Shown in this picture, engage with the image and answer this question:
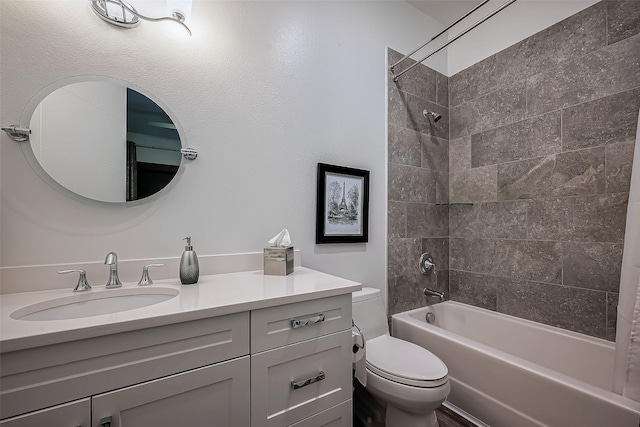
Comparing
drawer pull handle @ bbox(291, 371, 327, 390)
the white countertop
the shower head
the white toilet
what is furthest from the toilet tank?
the shower head

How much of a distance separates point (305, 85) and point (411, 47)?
1163 mm

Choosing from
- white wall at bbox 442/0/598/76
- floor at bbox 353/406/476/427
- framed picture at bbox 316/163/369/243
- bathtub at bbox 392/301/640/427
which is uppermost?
white wall at bbox 442/0/598/76

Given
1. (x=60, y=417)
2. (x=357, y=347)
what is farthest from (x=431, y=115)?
(x=60, y=417)

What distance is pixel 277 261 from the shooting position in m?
1.23

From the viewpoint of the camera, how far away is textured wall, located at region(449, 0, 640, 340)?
145 cm

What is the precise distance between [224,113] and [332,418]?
147 centimetres

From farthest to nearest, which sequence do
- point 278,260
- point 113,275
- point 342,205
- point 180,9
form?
point 342,205
point 278,260
point 180,9
point 113,275

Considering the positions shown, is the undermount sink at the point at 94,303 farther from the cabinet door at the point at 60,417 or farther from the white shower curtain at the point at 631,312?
the white shower curtain at the point at 631,312

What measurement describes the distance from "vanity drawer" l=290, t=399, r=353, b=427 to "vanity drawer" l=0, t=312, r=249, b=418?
1.30ft

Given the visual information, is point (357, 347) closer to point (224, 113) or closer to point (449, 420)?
point (449, 420)

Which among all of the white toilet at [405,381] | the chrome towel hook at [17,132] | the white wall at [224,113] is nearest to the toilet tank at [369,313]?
A: the white toilet at [405,381]

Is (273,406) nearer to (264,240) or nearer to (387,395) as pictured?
(387,395)

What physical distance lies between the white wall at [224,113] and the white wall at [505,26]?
0.64 meters

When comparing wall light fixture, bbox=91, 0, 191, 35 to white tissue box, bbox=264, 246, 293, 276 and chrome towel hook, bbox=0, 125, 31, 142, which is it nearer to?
chrome towel hook, bbox=0, 125, 31, 142
